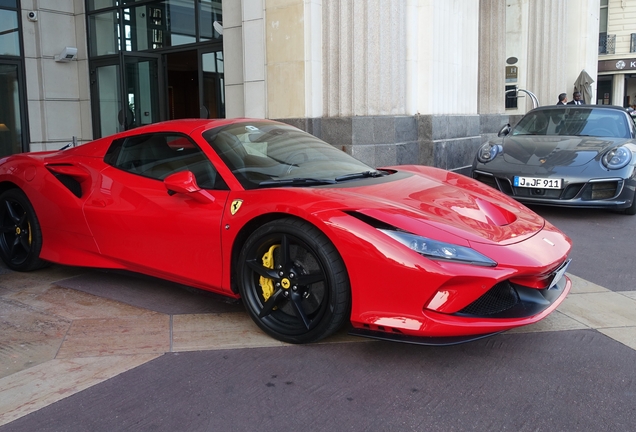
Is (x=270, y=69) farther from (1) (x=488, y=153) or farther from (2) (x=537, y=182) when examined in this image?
(2) (x=537, y=182)

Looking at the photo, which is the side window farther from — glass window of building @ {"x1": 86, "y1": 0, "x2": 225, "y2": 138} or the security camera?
the security camera

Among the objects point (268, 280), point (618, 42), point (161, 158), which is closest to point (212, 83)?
point (161, 158)

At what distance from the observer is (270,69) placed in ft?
29.8

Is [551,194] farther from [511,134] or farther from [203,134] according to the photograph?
[203,134]

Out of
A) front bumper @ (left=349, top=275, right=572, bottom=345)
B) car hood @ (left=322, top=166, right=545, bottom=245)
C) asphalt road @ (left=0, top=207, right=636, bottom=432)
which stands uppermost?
car hood @ (left=322, top=166, right=545, bottom=245)

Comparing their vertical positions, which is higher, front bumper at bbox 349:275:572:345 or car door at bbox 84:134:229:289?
car door at bbox 84:134:229:289

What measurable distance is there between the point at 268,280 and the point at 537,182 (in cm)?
453

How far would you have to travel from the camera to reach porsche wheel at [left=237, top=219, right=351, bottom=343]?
10.0 ft

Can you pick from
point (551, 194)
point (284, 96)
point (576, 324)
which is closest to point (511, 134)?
point (551, 194)

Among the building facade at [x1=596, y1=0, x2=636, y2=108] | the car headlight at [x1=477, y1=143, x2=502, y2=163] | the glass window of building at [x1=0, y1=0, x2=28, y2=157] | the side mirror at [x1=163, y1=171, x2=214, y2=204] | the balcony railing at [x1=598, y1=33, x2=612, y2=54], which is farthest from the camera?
the balcony railing at [x1=598, y1=33, x2=612, y2=54]

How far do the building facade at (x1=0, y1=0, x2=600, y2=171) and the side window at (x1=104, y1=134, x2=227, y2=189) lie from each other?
4.84 m

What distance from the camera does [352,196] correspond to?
10.7 ft

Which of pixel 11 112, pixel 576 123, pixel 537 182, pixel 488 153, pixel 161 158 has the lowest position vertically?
pixel 537 182

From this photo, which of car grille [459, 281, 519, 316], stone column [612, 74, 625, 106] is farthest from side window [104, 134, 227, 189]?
stone column [612, 74, 625, 106]
